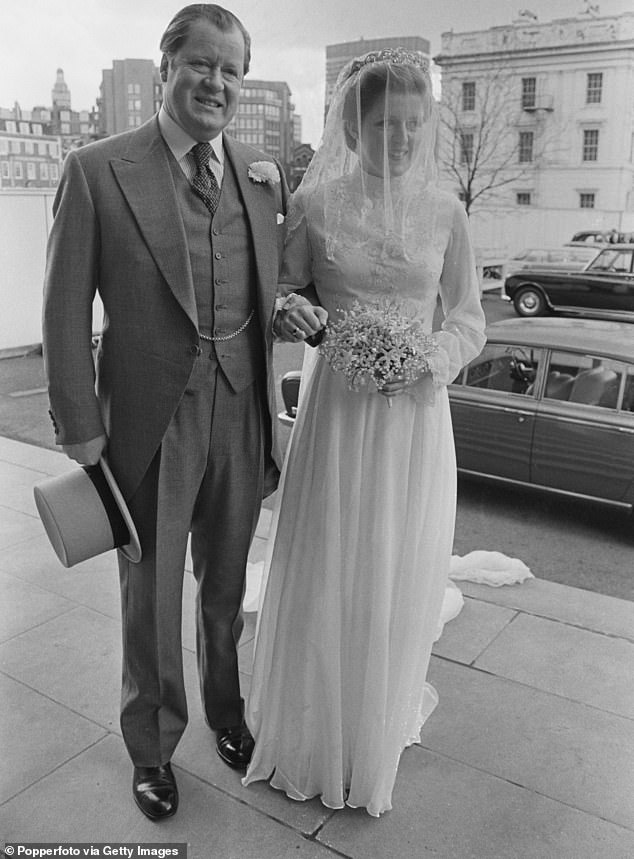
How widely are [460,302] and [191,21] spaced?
774 mm

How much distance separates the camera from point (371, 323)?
166 cm

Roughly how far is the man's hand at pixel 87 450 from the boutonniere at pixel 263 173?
0.62 metres

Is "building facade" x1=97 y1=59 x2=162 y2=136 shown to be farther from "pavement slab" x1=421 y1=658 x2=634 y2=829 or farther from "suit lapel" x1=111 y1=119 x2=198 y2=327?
"pavement slab" x1=421 y1=658 x2=634 y2=829

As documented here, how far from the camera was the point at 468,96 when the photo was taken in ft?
9.16

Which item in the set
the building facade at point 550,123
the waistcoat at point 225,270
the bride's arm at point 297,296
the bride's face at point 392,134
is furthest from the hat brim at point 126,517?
the building facade at point 550,123

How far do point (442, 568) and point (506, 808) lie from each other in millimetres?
553

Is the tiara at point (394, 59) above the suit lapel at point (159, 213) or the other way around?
above

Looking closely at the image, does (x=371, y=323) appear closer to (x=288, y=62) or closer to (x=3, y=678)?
(x=3, y=678)

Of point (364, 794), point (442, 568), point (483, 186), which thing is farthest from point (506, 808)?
point (483, 186)

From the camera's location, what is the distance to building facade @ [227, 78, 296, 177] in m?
3.14

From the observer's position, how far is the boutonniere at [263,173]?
172 cm

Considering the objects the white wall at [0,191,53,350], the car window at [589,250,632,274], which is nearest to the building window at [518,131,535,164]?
the car window at [589,250,632,274]

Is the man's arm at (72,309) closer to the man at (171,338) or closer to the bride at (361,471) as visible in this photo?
the man at (171,338)

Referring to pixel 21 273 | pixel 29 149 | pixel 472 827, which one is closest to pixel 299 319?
pixel 472 827
